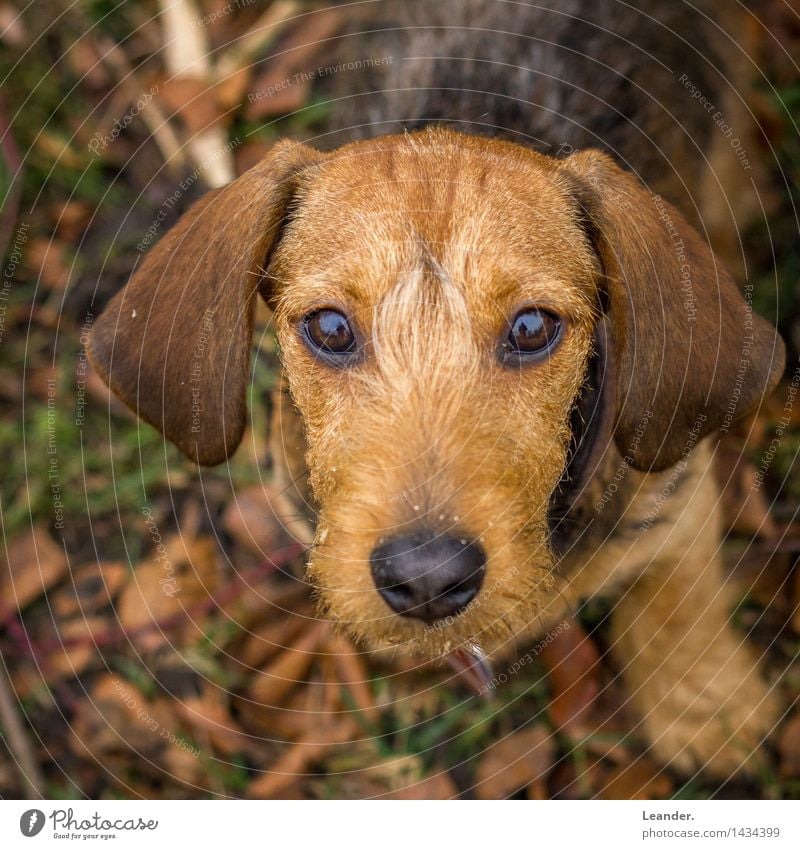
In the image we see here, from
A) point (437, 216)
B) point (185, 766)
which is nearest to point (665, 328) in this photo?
point (437, 216)

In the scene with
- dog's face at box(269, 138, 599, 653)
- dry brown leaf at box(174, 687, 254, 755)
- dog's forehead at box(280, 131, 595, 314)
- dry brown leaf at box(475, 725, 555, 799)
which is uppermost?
dog's forehead at box(280, 131, 595, 314)

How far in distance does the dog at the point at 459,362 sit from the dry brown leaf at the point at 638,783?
3.20 ft

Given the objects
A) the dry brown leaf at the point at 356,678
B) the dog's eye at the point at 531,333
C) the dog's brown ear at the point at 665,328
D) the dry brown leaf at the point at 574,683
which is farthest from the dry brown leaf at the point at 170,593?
the dog's eye at the point at 531,333

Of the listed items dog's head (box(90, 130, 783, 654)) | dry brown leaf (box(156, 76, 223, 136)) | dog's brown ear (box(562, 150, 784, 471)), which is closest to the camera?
dog's head (box(90, 130, 783, 654))

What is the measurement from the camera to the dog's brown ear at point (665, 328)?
335 centimetres

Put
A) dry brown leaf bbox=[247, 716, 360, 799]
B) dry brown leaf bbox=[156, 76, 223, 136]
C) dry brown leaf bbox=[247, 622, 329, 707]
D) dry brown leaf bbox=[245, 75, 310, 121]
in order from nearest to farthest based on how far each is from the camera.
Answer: dry brown leaf bbox=[247, 716, 360, 799] → dry brown leaf bbox=[247, 622, 329, 707] → dry brown leaf bbox=[156, 76, 223, 136] → dry brown leaf bbox=[245, 75, 310, 121]

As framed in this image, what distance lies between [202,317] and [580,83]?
7.97ft

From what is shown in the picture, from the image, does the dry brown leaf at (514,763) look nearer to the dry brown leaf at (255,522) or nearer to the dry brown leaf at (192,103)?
the dry brown leaf at (255,522)

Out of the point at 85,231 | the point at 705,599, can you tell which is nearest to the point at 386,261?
the point at 705,599

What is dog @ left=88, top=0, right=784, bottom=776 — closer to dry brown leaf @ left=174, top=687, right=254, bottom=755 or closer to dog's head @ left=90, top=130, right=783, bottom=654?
dog's head @ left=90, top=130, right=783, bottom=654

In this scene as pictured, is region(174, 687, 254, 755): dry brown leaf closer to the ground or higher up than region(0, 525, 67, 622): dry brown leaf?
closer to the ground

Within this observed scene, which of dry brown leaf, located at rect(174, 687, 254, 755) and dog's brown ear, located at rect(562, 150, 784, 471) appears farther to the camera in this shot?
dry brown leaf, located at rect(174, 687, 254, 755)

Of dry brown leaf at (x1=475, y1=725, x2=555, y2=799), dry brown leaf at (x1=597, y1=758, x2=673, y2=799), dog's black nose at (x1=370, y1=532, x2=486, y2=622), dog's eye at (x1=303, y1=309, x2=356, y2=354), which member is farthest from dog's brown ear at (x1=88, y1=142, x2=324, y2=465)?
dry brown leaf at (x1=597, y1=758, x2=673, y2=799)

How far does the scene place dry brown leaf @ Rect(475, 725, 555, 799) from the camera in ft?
15.1
